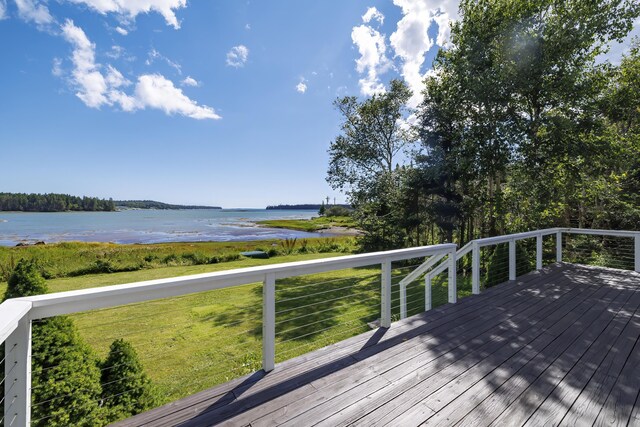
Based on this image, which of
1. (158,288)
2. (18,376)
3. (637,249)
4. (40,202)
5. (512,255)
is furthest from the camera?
(40,202)

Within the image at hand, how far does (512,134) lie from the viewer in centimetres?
859

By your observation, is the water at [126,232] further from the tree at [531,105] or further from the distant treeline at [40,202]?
the tree at [531,105]

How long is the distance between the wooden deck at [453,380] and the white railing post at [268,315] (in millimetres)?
128

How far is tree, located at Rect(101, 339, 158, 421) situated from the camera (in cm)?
204

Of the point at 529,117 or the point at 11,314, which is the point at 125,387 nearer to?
the point at 11,314

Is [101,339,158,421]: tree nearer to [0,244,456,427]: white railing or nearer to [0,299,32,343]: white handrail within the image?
[0,244,456,427]: white railing

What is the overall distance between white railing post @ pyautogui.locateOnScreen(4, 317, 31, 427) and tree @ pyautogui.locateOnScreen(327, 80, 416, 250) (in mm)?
13546

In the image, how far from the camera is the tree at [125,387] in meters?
2.04

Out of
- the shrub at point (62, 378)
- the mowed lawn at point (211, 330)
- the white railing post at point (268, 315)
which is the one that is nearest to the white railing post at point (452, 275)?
the mowed lawn at point (211, 330)

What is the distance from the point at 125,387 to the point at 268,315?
130cm

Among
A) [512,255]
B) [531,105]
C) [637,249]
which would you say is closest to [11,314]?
[512,255]

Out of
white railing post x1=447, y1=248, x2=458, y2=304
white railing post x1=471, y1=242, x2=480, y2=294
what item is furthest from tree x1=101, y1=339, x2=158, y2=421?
white railing post x1=471, y1=242, x2=480, y2=294

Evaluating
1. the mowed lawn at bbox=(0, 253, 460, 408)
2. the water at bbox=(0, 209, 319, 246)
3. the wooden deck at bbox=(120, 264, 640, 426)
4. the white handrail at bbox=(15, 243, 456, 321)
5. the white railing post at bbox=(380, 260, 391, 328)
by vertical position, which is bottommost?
the water at bbox=(0, 209, 319, 246)

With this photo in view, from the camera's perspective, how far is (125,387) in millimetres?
2197
